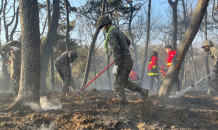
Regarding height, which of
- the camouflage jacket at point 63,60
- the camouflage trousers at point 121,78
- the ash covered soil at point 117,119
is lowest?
the ash covered soil at point 117,119

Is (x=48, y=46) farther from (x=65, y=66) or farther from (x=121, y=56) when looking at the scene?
(x=121, y=56)

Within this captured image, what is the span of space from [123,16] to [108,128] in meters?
13.5

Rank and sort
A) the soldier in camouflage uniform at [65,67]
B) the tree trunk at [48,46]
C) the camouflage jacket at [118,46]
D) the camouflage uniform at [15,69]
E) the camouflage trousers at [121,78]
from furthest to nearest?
the tree trunk at [48,46] → the soldier in camouflage uniform at [65,67] → the camouflage uniform at [15,69] → the camouflage trousers at [121,78] → the camouflage jacket at [118,46]

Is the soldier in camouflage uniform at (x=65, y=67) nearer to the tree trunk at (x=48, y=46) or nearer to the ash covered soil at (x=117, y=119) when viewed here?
the ash covered soil at (x=117, y=119)

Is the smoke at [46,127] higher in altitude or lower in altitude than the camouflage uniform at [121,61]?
lower

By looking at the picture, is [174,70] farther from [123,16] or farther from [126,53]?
[123,16]

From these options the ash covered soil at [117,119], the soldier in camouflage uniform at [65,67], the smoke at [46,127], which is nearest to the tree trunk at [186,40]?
the ash covered soil at [117,119]

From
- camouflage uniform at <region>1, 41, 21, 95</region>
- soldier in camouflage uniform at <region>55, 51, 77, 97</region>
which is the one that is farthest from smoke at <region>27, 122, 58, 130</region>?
camouflage uniform at <region>1, 41, 21, 95</region>

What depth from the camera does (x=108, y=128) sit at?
2697 millimetres

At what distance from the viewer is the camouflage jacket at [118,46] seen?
359 centimetres

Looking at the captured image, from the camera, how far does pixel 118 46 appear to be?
358 cm

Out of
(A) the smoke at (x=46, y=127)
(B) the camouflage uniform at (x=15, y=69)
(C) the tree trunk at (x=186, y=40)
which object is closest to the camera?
(A) the smoke at (x=46, y=127)

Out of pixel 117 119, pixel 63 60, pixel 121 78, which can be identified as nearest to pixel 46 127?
pixel 117 119

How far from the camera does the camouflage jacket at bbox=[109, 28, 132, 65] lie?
11.8 feet
